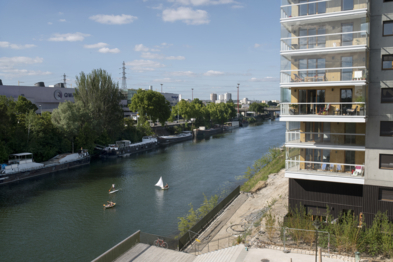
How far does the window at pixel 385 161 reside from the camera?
1352 cm

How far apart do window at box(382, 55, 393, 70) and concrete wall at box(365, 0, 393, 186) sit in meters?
0.15

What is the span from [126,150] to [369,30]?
44495mm

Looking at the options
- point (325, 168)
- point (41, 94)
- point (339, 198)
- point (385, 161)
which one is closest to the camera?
point (385, 161)

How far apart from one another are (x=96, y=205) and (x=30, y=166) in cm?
1506

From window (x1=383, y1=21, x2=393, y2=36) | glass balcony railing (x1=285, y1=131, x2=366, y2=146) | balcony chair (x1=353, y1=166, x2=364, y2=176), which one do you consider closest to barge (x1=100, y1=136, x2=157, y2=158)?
glass balcony railing (x1=285, y1=131, x2=366, y2=146)

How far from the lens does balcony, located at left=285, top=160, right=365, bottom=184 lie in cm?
1377

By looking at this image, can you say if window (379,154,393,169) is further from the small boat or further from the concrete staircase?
the small boat

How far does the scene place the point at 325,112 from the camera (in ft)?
46.5

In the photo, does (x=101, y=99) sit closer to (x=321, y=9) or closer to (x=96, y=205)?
(x=96, y=205)

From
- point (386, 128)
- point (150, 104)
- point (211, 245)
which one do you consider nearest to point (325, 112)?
point (386, 128)

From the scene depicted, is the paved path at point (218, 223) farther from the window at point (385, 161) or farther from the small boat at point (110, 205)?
the small boat at point (110, 205)

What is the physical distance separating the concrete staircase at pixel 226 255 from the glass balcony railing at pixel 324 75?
26.6 feet

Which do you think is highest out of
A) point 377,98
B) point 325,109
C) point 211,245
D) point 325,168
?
point 377,98

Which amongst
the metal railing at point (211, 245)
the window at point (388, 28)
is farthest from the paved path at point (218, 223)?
the window at point (388, 28)
